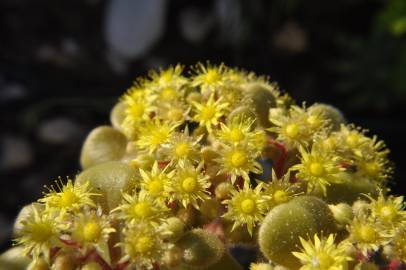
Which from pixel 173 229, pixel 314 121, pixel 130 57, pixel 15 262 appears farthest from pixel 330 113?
pixel 130 57

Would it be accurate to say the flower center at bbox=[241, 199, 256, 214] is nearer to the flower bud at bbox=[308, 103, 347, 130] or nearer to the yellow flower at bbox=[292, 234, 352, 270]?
the yellow flower at bbox=[292, 234, 352, 270]

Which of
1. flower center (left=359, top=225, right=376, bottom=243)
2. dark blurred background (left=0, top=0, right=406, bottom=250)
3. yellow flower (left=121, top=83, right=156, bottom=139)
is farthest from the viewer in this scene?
dark blurred background (left=0, top=0, right=406, bottom=250)

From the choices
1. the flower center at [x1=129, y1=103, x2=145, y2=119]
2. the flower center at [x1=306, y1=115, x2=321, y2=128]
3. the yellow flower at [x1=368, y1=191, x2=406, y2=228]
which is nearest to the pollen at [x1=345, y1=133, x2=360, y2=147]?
the flower center at [x1=306, y1=115, x2=321, y2=128]

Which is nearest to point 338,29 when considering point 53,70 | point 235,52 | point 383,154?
point 235,52

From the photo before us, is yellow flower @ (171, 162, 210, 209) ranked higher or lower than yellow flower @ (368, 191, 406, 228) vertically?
higher

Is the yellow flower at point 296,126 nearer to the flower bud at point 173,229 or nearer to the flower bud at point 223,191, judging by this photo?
the flower bud at point 223,191

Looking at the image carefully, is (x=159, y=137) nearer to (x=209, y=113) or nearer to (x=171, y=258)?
(x=209, y=113)

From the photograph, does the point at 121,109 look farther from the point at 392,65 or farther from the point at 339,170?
the point at 392,65
